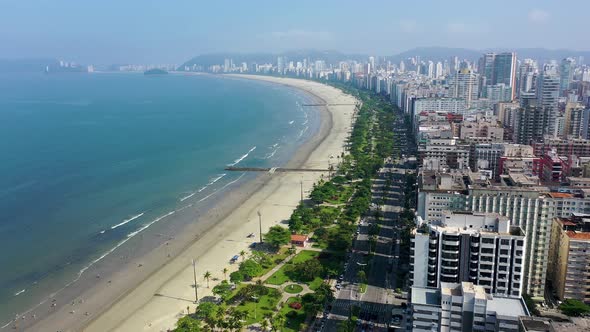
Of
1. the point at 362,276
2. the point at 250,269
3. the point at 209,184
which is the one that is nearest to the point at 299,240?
the point at 250,269

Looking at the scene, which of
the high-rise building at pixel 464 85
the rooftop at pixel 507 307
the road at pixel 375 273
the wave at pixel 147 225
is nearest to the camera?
the rooftop at pixel 507 307

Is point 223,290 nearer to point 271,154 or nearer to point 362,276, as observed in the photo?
point 362,276

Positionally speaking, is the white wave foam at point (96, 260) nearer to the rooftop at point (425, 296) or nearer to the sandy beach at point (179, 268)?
the sandy beach at point (179, 268)

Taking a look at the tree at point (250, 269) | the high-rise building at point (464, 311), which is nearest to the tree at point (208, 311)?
the tree at point (250, 269)

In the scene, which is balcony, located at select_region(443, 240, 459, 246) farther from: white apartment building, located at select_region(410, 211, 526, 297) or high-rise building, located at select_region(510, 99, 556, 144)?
high-rise building, located at select_region(510, 99, 556, 144)

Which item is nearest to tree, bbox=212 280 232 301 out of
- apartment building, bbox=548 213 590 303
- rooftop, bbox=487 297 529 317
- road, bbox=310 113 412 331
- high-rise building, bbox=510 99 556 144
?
road, bbox=310 113 412 331

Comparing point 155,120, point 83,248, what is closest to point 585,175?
point 83,248
